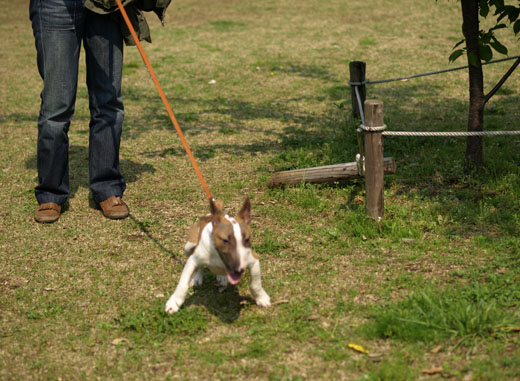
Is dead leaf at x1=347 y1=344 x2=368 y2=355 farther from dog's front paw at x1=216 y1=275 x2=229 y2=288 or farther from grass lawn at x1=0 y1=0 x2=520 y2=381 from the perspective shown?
dog's front paw at x1=216 y1=275 x2=229 y2=288

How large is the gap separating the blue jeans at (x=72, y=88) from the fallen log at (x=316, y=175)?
56.2 inches

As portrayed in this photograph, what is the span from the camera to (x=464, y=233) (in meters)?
4.30

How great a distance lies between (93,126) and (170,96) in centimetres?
457

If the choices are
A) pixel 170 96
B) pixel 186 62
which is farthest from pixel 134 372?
pixel 186 62

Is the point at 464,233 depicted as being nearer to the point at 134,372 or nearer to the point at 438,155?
the point at 438,155

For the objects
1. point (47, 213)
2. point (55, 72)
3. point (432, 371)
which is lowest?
point (432, 371)

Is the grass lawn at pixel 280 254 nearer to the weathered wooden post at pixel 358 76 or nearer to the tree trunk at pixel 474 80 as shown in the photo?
the tree trunk at pixel 474 80

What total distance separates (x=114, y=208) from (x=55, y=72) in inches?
47.7

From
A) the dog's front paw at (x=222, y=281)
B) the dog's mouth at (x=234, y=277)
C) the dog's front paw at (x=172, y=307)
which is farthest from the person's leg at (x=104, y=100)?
the dog's mouth at (x=234, y=277)

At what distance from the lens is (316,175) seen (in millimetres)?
5172

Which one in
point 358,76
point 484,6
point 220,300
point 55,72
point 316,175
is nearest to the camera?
point 220,300

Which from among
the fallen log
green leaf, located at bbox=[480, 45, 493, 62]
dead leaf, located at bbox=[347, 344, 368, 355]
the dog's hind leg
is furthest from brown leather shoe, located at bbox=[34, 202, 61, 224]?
green leaf, located at bbox=[480, 45, 493, 62]

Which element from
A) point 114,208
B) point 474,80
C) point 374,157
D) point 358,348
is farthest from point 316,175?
point 358,348

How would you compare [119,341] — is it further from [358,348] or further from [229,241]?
[358,348]
